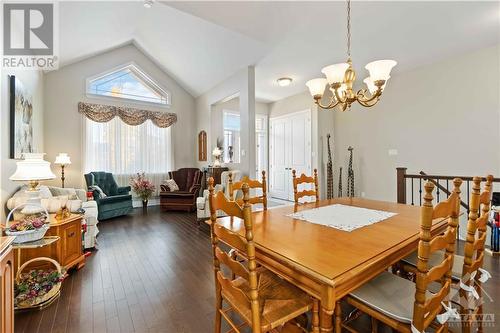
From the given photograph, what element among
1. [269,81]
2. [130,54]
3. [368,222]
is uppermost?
[130,54]

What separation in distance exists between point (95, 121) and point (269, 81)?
410cm

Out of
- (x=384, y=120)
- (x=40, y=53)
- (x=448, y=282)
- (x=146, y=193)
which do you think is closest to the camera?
(x=448, y=282)

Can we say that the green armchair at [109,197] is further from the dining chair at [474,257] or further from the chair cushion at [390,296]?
the dining chair at [474,257]

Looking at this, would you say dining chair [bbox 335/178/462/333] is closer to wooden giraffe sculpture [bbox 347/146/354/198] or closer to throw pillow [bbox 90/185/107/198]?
wooden giraffe sculpture [bbox 347/146/354/198]

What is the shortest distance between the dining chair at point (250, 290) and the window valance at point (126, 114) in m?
5.19

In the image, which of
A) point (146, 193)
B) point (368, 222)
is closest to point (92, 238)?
A: point (146, 193)

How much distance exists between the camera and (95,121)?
529 centimetres

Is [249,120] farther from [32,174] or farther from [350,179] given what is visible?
[32,174]

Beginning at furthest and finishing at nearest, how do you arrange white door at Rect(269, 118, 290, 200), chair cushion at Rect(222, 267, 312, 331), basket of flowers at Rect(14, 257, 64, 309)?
white door at Rect(269, 118, 290, 200)
basket of flowers at Rect(14, 257, 64, 309)
chair cushion at Rect(222, 267, 312, 331)

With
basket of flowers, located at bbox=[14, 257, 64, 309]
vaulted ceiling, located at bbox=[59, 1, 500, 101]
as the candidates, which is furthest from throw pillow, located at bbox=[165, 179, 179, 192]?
basket of flowers, located at bbox=[14, 257, 64, 309]

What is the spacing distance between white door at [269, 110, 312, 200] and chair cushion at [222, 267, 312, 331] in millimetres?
4569

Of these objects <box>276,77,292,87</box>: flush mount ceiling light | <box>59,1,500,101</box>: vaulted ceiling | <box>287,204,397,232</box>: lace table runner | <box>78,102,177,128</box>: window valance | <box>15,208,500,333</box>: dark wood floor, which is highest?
<box>59,1,500,101</box>: vaulted ceiling

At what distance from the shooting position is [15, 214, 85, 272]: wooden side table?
223 cm

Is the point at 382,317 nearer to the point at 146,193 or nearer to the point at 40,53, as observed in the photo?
the point at 146,193
